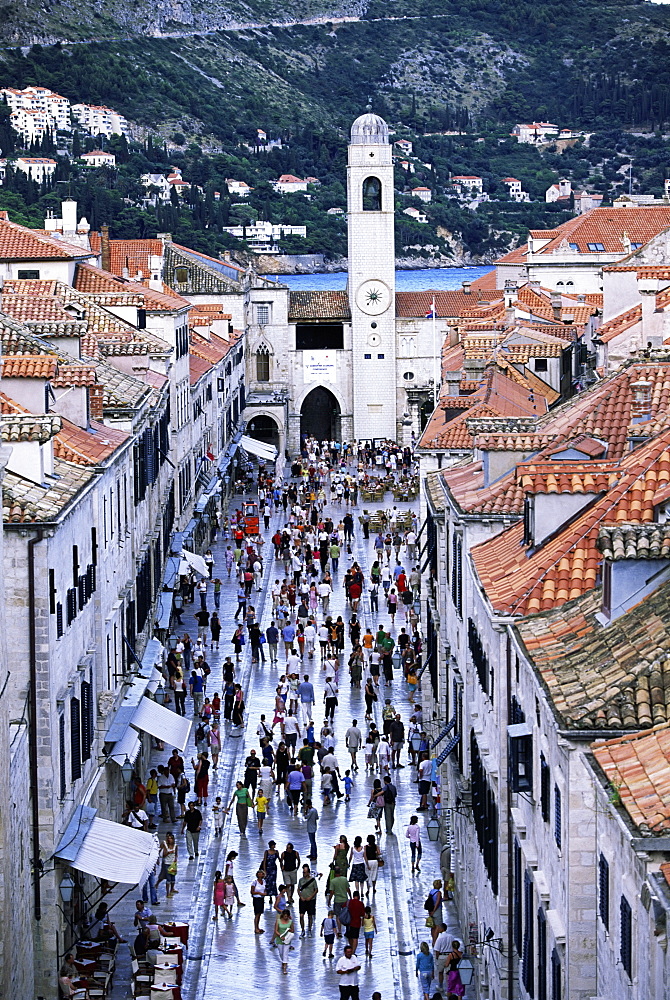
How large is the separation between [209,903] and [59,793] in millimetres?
5345

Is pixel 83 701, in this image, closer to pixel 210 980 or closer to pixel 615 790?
pixel 210 980

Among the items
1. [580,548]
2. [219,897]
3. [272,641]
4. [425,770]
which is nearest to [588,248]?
[272,641]

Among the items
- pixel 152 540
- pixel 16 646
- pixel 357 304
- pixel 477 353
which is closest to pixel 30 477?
pixel 16 646

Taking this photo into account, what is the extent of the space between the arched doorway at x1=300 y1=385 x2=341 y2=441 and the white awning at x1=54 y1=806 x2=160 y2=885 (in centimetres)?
8718

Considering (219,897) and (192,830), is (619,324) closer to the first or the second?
(192,830)

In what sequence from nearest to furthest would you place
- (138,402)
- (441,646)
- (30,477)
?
(30,477) → (441,646) → (138,402)

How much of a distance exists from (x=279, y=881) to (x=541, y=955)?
45.8 ft

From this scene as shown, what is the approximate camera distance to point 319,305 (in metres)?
117

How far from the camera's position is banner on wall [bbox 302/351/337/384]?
380 ft

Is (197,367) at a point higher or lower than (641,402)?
higher

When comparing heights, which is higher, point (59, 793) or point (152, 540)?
point (152, 540)

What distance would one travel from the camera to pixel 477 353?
56531 millimetres

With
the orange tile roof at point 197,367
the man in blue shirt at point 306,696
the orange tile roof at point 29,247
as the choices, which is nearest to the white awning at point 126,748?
the man in blue shirt at point 306,696

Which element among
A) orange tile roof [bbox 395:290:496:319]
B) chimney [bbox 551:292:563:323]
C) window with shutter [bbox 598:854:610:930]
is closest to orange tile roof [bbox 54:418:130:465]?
window with shutter [bbox 598:854:610:930]
